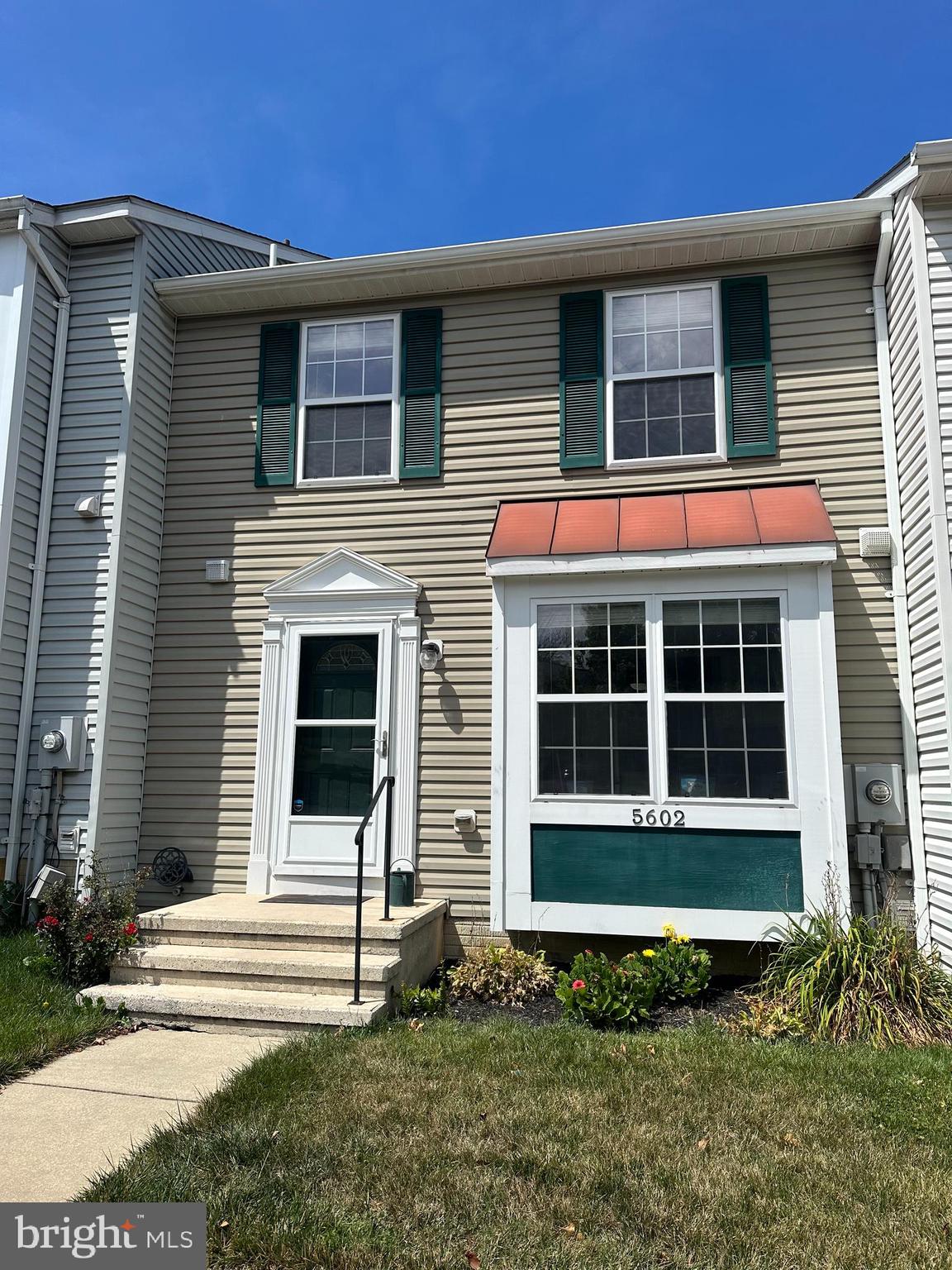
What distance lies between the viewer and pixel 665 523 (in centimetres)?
666

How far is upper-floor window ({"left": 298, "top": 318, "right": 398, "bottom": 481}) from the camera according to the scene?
307 inches

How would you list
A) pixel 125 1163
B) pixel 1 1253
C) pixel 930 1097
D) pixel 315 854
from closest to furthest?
pixel 1 1253 < pixel 125 1163 < pixel 930 1097 < pixel 315 854

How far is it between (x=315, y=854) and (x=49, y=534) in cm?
352

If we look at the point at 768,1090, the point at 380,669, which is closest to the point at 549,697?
the point at 380,669

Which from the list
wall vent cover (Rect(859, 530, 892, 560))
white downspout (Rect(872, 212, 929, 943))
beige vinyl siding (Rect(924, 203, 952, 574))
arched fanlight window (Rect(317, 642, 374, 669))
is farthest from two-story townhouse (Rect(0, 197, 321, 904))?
beige vinyl siding (Rect(924, 203, 952, 574))

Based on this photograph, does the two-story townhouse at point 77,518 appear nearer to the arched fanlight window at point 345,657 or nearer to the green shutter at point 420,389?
the arched fanlight window at point 345,657

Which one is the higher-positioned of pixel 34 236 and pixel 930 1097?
pixel 34 236

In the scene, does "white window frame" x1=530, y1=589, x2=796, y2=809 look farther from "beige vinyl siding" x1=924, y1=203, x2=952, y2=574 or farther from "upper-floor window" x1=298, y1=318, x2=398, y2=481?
"upper-floor window" x1=298, y1=318, x2=398, y2=481

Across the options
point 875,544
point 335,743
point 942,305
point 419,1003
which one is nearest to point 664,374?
point 942,305

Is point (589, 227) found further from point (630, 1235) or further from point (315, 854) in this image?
point (630, 1235)

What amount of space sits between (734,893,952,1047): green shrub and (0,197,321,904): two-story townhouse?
5165 millimetres

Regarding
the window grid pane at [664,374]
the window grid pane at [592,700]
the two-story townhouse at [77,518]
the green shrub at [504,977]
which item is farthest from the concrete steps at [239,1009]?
the window grid pane at [664,374]

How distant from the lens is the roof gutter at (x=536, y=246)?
685cm

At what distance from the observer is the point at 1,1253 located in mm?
2695
